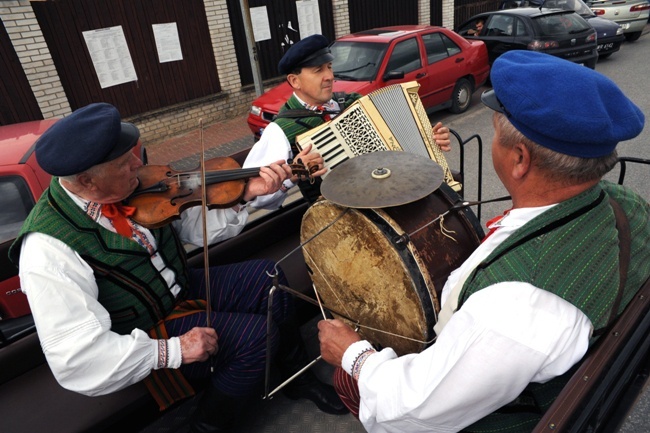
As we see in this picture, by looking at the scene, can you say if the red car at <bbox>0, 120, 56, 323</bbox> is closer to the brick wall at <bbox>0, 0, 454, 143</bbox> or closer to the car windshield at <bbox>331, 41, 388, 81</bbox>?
the brick wall at <bbox>0, 0, 454, 143</bbox>

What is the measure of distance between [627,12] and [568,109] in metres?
14.0

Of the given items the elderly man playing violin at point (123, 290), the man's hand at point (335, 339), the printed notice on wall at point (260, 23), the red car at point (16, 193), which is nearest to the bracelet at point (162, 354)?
the elderly man playing violin at point (123, 290)

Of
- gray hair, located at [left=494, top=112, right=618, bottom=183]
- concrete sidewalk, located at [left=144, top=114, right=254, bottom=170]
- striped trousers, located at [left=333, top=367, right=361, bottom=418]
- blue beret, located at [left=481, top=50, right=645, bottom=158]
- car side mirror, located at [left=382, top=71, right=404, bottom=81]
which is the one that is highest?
blue beret, located at [left=481, top=50, right=645, bottom=158]

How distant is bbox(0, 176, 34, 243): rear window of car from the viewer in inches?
111

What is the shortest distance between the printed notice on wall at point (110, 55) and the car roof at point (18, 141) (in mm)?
3539

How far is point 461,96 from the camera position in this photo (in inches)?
307

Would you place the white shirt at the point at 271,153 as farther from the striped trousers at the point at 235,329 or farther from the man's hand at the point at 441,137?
the man's hand at the point at 441,137

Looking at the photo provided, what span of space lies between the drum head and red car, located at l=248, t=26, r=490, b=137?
420cm

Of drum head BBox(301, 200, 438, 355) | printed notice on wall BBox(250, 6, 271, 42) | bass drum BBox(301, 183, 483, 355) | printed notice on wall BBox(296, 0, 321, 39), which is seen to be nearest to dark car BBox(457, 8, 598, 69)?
printed notice on wall BBox(296, 0, 321, 39)

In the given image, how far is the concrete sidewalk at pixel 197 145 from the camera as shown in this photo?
22.4 feet

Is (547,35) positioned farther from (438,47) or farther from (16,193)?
(16,193)

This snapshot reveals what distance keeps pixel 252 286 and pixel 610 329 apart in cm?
166

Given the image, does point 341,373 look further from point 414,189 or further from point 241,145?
point 241,145

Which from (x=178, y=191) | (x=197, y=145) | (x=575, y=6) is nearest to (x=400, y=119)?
(x=178, y=191)
